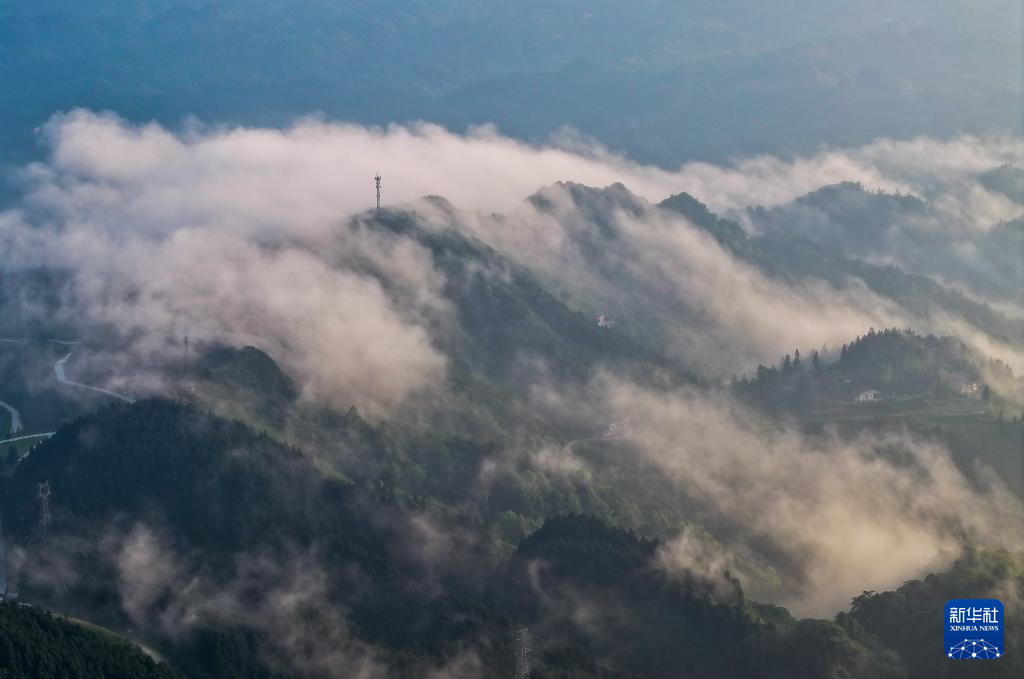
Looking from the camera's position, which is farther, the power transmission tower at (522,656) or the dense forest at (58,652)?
the power transmission tower at (522,656)

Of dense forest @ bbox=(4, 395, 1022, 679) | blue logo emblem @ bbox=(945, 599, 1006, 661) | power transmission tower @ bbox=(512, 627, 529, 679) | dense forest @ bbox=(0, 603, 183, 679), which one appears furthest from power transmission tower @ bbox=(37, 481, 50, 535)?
blue logo emblem @ bbox=(945, 599, 1006, 661)

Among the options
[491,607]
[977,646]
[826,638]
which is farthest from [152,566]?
[977,646]

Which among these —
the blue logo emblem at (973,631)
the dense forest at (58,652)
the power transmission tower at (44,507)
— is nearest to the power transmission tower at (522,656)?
the dense forest at (58,652)

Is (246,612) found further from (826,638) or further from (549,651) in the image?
(826,638)

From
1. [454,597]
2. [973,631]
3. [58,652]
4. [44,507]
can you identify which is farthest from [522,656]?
[44,507]

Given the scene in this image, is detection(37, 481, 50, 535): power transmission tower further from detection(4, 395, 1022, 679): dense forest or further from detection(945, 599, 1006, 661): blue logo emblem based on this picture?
detection(945, 599, 1006, 661): blue logo emblem

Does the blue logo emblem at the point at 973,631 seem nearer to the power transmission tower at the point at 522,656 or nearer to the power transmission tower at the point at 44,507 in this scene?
the power transmission tower at the point at 522,656
